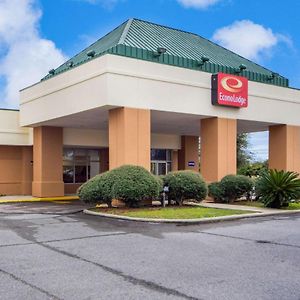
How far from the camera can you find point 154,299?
6156mm

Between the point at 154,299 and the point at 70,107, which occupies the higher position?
the point at 70,107

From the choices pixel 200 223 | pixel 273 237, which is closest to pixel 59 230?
pixel 200 223

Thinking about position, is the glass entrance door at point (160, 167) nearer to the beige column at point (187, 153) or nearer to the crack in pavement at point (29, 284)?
the beige column at point (187, 153)

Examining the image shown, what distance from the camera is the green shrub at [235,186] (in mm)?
21688

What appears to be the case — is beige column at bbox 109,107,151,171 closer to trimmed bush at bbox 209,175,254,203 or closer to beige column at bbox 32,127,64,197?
trimmed bush at bbox 209,175,254,203

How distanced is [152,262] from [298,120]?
21389 millimetres

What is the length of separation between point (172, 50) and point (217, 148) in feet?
18.0

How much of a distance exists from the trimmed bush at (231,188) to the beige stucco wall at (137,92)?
3.51 m

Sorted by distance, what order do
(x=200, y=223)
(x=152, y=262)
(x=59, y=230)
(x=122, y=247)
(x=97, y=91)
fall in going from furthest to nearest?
(x=97, y=91)
(x=200, y=223)
(x=59, y=230)
(x=122, y=247)
(x=152, y=262)

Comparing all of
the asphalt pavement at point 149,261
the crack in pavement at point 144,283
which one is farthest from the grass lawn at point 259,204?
the crack in pavement at point 144,283

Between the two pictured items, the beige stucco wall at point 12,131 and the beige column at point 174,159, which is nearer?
the beige stucco wall at point 12,131

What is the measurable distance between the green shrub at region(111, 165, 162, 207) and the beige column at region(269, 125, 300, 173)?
11673mm

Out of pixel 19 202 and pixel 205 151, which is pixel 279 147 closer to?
pixel 205 151

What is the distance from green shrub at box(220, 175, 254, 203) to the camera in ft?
71.2
